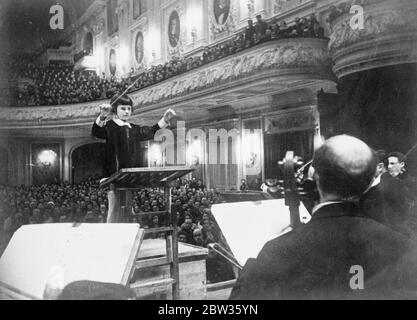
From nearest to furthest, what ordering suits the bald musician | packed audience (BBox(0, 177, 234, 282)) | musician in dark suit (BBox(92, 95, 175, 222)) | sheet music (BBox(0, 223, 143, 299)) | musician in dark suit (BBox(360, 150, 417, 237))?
the bald musician → sheet music (BBox(0, 223, 143, 299)) → musician in dark suit (BBox(360, 150, 417, 237)) → musician in dark suit (BBox(92, 95, 175, 222)) → packed audience (BBox(0, 177, 234, 282))

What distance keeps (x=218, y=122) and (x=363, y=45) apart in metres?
6.89

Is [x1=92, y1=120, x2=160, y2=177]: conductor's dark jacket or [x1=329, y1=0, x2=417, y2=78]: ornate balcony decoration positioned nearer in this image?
[x1=92, y1=120, x2=160, y2=177]: conductor's dark jacket

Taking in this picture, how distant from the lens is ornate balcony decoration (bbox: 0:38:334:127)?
8.10 meters

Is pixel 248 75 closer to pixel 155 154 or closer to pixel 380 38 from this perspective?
pixel 380 38

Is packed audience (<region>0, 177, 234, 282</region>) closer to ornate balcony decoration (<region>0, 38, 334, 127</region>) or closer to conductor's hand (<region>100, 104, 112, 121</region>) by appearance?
conductor's hand (<region>100, 104, 112, 121</region>)

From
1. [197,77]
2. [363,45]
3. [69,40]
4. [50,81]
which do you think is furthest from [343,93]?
[50,81]

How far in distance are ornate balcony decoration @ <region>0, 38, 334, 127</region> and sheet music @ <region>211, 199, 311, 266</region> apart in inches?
194

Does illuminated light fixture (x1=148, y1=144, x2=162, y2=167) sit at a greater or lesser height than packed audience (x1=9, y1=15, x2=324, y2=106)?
lesser

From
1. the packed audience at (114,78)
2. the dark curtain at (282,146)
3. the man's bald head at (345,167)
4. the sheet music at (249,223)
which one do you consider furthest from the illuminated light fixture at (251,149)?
the man's bald head at (345,167)

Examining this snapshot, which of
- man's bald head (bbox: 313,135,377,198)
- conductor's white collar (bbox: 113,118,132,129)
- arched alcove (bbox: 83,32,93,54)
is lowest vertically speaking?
man's bald head (bbox: 313,135,377,198)

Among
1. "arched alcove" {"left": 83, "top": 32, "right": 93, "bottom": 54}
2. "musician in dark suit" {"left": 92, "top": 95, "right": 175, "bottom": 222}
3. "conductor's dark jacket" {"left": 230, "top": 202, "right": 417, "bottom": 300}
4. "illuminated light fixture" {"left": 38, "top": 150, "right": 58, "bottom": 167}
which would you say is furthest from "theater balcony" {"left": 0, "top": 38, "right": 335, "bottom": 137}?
"conductor's dark jacket" {"left": 230, "top": 202, "right": 417, "bottom": 300}
